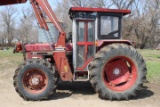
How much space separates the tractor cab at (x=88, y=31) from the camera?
7.57m

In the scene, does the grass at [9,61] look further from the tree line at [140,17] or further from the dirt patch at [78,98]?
the tree line at [140,17]

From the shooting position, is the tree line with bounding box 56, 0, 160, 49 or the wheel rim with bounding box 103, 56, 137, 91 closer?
the wheel rim with bounding box 103, 56, 137, 91

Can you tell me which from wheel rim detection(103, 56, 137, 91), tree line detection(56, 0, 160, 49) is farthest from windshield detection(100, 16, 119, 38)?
tree line detection(56, 0, 160, 49)

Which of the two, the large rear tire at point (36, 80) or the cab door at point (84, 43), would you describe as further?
the cab door at point (84, 43)

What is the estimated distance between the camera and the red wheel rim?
24.0 feet

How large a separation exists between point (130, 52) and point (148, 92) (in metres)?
1.48

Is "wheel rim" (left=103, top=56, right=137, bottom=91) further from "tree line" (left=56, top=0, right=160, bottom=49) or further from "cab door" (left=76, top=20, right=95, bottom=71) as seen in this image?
"tree line" (left=56, top=0, right=160, bottom=49)


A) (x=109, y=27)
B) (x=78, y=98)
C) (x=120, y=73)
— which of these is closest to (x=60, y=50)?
(x=78, y=98)

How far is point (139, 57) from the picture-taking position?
741 cm

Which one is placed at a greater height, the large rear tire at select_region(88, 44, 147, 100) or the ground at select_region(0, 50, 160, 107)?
the large rear tire at select_region(88, 44, 147, 100)

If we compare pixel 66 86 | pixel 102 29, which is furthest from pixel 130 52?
pixel 66 86

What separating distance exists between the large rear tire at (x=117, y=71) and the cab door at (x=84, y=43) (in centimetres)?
34

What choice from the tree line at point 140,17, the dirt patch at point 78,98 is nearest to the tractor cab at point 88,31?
the dirt patch at point 78,98

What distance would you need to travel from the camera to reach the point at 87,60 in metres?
7.71
